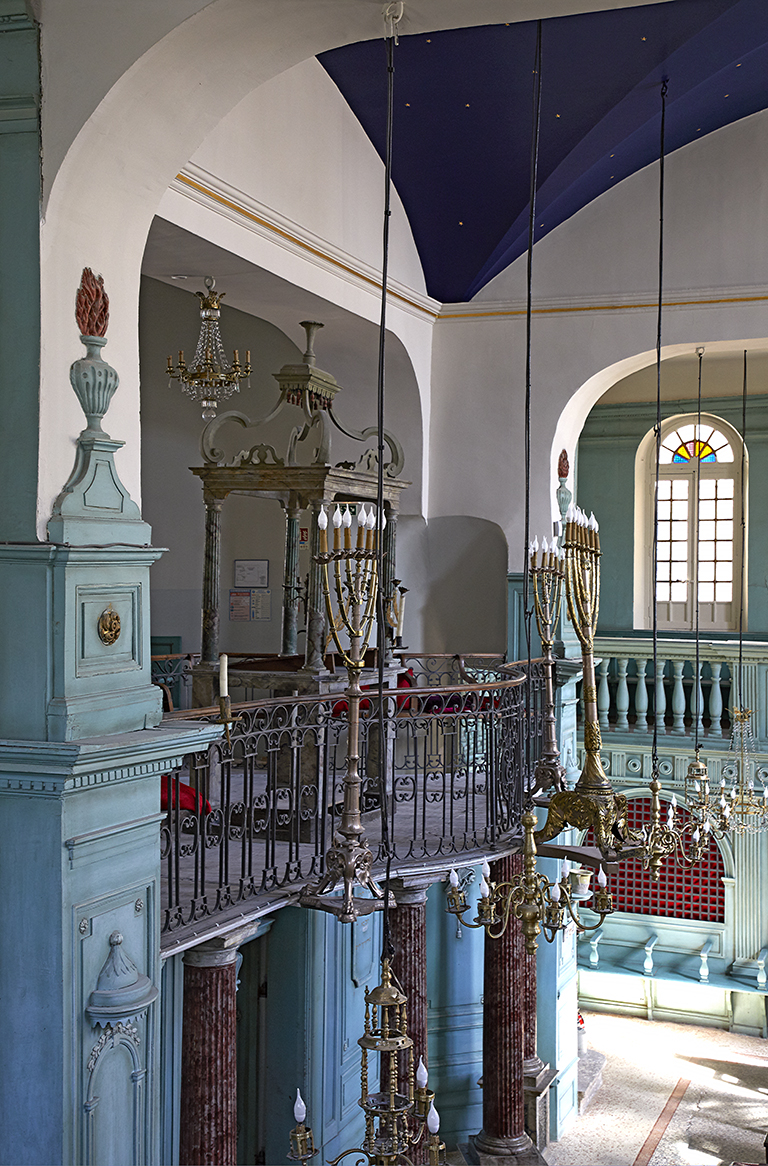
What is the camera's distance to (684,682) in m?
13.8

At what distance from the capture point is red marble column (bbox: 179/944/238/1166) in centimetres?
601

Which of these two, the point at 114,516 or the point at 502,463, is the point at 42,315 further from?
the point at 502,463

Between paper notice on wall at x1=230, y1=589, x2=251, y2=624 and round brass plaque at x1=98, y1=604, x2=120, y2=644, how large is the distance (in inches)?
277

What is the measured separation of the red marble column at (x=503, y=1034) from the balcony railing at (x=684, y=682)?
11.7 ft

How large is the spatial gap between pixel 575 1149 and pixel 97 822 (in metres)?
7.99

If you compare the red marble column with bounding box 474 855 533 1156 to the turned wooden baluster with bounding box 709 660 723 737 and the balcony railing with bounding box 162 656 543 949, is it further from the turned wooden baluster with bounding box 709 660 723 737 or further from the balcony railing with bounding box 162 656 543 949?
the turned wooden baluster with bounding box 709 660 723 737

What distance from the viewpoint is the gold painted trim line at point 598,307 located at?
10.8 meters

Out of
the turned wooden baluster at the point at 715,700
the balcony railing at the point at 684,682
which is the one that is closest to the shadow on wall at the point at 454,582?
the balcony railing at the point at 684,682

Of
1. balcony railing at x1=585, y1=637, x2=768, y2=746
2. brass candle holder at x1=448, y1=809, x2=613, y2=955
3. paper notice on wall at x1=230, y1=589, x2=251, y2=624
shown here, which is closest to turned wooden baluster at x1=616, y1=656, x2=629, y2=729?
balcony railing at x1=585, y1=637, x2=768, y2=746

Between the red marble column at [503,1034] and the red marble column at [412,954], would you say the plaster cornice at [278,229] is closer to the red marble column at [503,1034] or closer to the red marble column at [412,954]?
the red marble column at [412,954]

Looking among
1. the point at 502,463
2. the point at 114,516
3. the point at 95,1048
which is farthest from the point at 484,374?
the point at 95,1048

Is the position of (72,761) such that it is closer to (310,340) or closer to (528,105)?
(310,340)

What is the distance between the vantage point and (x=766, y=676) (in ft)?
40.8

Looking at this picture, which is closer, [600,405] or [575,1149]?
[575,1149]
